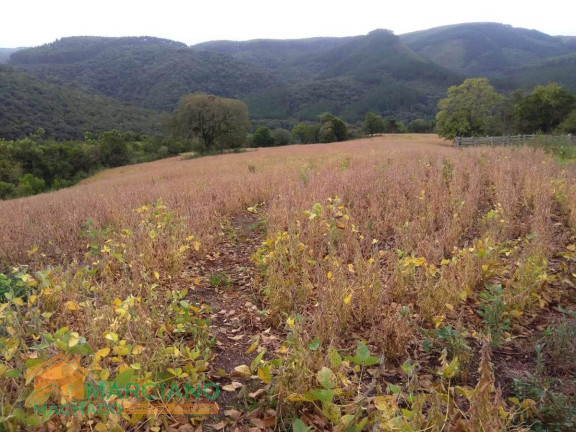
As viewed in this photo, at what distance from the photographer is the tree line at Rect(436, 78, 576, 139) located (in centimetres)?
3934

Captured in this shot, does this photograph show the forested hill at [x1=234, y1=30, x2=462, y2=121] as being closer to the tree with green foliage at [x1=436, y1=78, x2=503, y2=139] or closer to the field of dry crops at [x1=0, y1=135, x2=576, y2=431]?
the tree with green foliage at [x1=436, y1=78, x2=503, y2=139]

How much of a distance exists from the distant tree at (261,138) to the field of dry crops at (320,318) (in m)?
58.5

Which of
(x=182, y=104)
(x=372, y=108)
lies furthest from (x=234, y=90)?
(x=182, y=104)

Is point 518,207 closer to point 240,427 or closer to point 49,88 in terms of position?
point 240,427

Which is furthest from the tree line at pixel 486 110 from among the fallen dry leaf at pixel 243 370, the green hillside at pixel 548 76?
the green hillside at pixel 548 76

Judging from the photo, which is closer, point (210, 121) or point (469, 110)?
point (469, 110)

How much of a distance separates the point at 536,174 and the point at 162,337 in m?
7.21

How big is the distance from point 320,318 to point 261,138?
62.8m

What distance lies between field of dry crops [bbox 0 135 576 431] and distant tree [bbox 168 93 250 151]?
37.8 m

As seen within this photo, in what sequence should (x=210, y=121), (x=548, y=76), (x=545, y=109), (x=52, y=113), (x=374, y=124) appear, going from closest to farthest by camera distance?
(x=545, y=109) < (x=210, y=121) < (x=52, y=113) < (x=374, y=124) < (x=548, y=76)

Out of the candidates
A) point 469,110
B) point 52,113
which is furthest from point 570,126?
point 52,113

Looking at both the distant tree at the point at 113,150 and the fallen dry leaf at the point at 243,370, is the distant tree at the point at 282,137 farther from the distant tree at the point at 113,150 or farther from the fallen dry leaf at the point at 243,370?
the fallen dry leaf at the point at 243,370

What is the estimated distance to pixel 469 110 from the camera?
4031 centimetres

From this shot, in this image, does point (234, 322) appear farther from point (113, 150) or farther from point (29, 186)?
point (113, 150)
